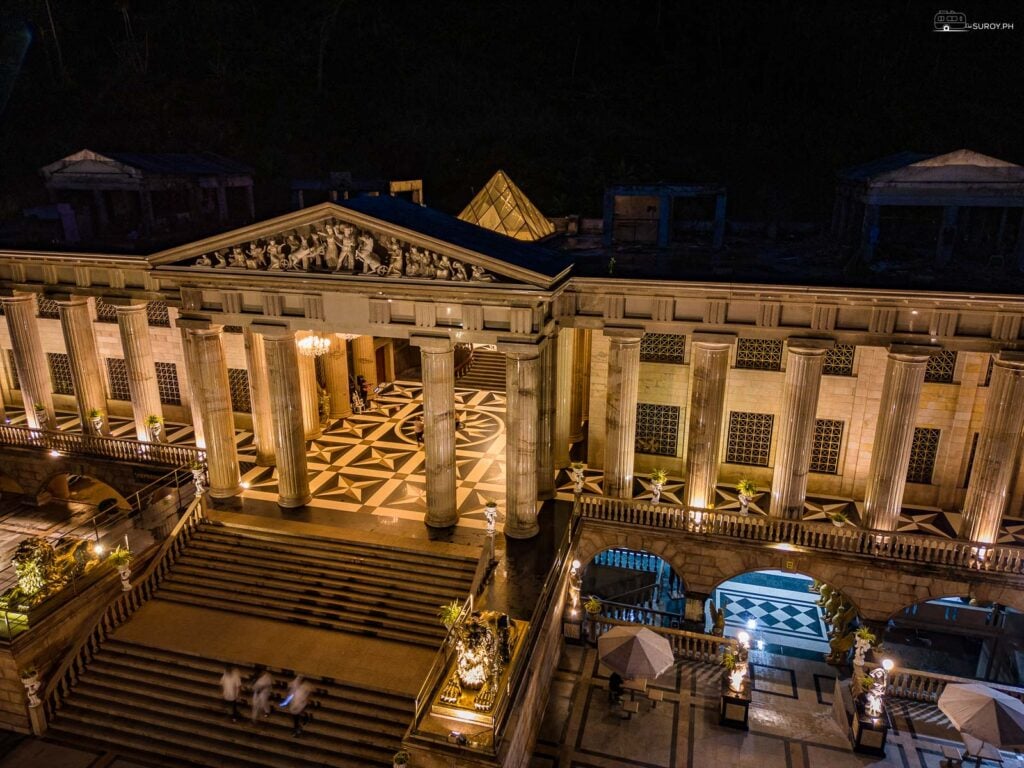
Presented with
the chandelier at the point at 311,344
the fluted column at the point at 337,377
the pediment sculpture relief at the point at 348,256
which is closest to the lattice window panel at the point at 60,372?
the fluted column at the point at 337,377

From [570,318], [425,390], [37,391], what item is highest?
[570,318]

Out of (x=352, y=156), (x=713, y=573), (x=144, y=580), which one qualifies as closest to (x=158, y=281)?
(x=144, y=580)

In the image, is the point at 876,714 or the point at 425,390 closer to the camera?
the point at 876,714

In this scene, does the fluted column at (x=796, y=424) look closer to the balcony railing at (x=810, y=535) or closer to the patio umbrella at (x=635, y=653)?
the balcony railing at (x=810, y=535)

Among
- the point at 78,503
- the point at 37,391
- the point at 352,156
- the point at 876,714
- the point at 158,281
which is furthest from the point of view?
the point at 352,156

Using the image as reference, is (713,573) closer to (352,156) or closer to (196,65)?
(352,156)

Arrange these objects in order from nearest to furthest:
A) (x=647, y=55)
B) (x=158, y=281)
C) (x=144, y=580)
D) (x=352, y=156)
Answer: (x=144, y=580) → (x=158, y=281) → (x=352, y=156) → (x=647, y=55)
